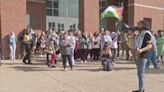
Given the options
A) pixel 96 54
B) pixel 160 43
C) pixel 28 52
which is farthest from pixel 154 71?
pixel 28 52

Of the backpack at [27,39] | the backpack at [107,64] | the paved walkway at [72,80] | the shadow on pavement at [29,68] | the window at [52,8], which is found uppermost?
the window at [52,8]

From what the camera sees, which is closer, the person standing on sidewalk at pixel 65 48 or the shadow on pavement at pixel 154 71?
the shadow on pavement at pixel 154 71

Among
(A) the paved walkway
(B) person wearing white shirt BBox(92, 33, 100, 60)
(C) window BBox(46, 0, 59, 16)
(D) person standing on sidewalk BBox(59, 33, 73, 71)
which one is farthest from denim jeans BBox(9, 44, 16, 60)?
(C) window BBox(46, 0, 59, 16)

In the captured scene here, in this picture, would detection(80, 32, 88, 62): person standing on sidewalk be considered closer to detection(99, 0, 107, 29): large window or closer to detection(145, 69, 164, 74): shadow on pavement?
detection(145, 69, 164, 74): shadow on pavement

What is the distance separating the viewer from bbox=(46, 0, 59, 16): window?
2930 centimetres

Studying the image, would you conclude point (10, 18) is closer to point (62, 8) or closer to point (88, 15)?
point (88, 15)

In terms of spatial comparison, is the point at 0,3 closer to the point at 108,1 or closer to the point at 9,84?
the point at 9,84

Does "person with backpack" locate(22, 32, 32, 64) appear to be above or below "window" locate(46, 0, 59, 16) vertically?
below

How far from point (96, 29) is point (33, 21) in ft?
16.8

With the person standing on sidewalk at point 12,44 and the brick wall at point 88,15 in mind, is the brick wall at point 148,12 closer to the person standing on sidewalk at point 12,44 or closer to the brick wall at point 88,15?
the brick wall at point 88,15

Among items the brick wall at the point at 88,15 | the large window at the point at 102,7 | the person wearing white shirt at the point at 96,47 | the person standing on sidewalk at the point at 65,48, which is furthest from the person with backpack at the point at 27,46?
the large window at the point at 102,7

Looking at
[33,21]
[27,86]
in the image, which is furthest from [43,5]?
[27,86]

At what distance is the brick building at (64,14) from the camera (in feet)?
68.4

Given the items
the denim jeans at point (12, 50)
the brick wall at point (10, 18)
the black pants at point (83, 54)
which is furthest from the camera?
the brick wall at point (10, 18)
